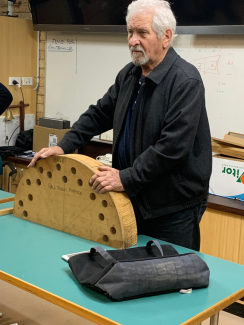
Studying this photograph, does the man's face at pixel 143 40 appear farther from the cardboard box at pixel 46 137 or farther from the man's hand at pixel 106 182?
the cardboard box at pixel 46 137

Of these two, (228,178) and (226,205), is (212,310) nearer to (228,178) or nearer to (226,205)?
(226,205)

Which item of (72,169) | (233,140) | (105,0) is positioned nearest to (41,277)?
(72,169)

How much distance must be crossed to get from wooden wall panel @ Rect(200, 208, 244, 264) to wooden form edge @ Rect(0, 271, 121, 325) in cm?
185

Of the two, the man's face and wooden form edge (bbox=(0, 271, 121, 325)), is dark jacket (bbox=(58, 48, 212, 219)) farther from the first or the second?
wooden form edge (bbox=(0, 271, 121, 325))

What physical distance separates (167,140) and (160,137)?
69 mm

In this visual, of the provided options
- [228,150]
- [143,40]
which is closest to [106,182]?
[143,40]

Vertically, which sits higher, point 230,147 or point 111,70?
point 111,70

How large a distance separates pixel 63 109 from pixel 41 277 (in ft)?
10.4

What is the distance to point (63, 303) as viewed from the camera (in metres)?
1.29

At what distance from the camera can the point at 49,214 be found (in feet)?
6.34

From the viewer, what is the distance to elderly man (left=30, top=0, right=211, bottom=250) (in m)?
1.69

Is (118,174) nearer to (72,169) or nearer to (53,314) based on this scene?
(72,169)

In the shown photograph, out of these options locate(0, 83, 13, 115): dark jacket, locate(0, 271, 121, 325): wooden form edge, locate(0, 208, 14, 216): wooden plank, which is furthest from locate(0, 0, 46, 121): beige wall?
locate(0, 271, 121, 325): wooden form edge

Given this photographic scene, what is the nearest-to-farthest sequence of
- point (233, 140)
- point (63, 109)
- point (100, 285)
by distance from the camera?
point (100, 285) → point (233, 140) → point (63, 109)
